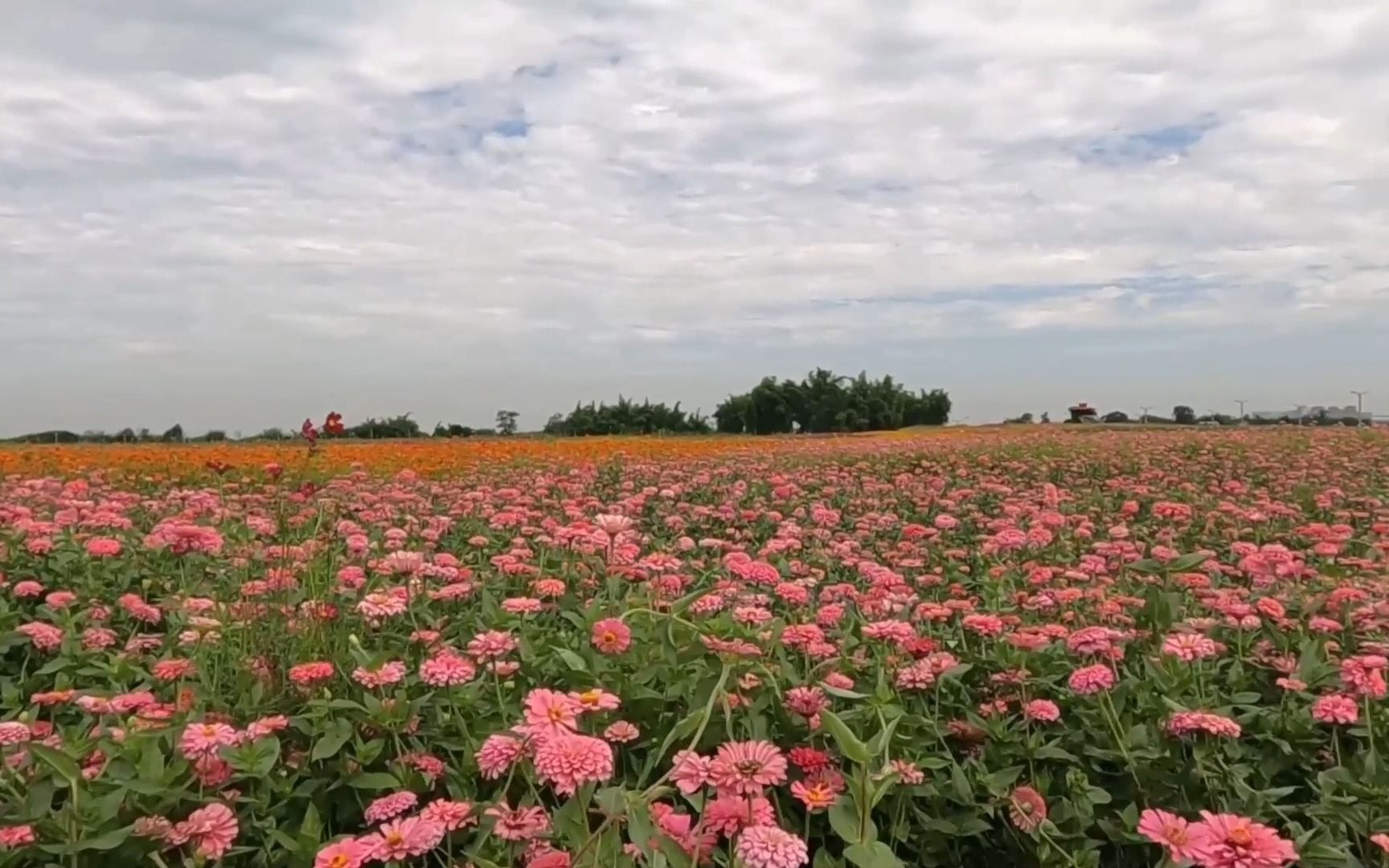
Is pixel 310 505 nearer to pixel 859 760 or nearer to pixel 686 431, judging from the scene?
pixel 859 760

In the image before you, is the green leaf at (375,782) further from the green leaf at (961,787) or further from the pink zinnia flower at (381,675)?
the green leaf at (961,787)

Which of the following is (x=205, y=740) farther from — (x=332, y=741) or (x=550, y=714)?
(x=550, y=714)

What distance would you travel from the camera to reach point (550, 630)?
2391mm

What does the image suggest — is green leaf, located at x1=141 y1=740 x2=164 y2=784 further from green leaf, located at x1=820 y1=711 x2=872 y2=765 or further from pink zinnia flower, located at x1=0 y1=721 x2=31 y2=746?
green leaf, located at x1=820 y1=711 x2=872 y2=765

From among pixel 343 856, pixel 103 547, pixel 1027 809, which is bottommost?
pixel 1027 809

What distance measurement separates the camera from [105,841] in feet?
4.80

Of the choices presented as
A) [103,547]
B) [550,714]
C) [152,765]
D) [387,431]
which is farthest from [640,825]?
[387,431]

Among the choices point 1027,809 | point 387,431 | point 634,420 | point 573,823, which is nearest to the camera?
point 573,823

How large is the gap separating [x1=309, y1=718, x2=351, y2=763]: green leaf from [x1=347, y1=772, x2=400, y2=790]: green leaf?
2.6 inches

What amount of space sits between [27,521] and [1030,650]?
3094mm

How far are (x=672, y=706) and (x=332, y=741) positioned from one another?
57 cm

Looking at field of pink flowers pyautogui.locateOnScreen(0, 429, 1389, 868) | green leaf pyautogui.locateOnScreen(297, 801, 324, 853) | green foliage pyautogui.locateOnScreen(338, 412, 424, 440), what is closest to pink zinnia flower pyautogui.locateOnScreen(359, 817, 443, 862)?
field of pink flowers pyautogui.locateOnScreen(0, 429, 1389, 868)

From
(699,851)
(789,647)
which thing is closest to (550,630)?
(789,647)

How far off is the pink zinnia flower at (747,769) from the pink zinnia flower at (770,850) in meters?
0.09
